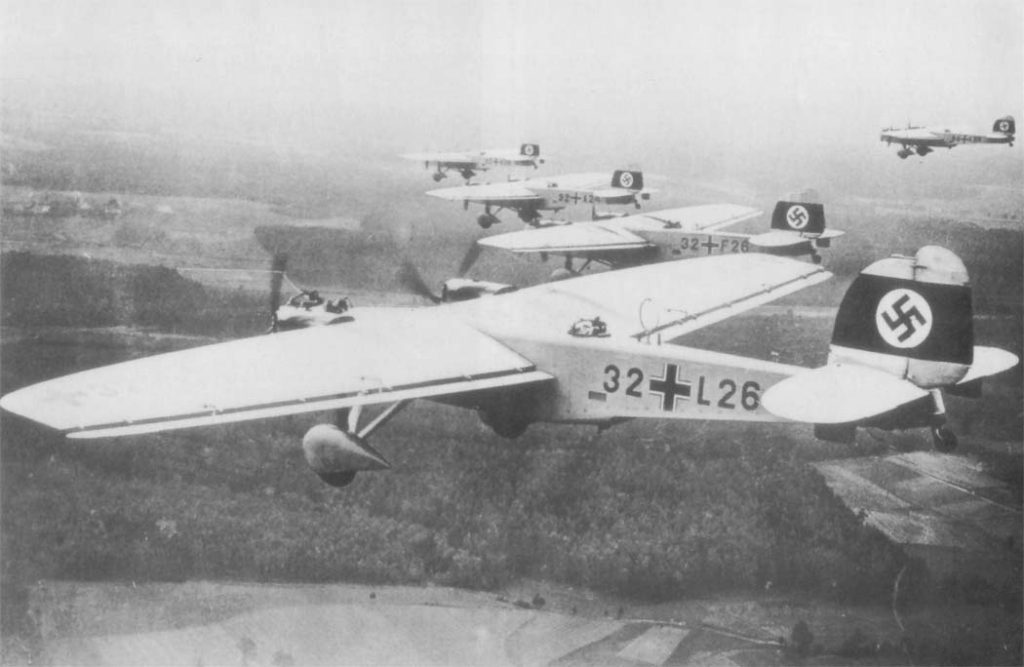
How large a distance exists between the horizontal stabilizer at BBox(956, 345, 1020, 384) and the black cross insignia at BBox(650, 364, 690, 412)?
2914 millimetres

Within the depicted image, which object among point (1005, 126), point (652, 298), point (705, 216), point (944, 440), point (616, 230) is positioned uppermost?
point (1005, 126)

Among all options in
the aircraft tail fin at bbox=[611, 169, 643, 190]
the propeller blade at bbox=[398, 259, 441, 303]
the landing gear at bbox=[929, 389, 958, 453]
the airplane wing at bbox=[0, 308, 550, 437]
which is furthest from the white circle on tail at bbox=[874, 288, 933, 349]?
the aircraft tail fin at bbox=[611, 169, 643, 190]

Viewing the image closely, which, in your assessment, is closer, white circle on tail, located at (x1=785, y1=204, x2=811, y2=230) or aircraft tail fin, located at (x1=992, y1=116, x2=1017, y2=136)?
aircraft tail fin, located at (x1=992, y1=116, x2=1017, y2=136)

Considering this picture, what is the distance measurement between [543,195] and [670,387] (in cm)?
1772

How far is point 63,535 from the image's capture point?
42.8 feet

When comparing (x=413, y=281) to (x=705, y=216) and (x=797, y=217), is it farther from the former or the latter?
(x=705, y=216)

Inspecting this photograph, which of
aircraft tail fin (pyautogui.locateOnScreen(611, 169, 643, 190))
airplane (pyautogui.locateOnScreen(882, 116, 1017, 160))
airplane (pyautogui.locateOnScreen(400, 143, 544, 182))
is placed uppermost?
airplane (pyautogui.locateOnScreen(882, 116, 1017, 160))

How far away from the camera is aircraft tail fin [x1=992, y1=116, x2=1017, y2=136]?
548 inches

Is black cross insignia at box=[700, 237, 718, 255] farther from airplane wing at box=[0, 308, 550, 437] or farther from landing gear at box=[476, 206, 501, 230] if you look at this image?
airplane wing at box=[0, 308, 550, 437]

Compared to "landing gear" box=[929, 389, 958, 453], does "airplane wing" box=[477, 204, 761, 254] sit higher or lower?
higher

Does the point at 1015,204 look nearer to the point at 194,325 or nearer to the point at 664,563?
the point at 664,563

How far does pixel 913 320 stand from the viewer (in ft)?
27.3

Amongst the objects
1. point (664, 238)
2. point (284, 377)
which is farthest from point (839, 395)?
point (664, 238)

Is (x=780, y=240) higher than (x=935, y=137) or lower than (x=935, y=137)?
lower
